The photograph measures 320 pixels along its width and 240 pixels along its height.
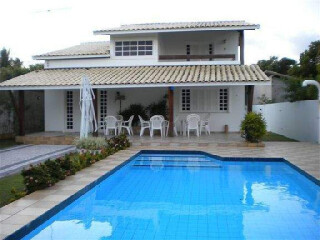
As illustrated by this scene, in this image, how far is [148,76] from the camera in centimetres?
1803

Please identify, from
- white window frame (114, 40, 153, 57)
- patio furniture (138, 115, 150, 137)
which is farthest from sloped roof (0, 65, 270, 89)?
patio furniture (138, 115, 150, 137)

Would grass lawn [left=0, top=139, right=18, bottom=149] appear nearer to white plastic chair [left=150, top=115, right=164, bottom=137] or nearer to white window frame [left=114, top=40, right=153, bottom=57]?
white plastic chair [left=150, top=115, right=164, bottom=137]

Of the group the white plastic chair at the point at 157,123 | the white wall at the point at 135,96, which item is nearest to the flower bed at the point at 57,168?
the white plastic chair at the point at 157,123

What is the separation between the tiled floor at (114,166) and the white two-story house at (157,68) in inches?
150

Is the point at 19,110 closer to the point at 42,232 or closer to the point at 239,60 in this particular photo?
the point at 239,60

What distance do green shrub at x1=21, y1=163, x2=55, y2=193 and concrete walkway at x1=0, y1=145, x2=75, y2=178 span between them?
220 cm

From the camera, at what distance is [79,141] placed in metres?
13.9

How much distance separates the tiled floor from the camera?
20.9 ft

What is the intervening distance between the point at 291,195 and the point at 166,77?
9824 millimetres

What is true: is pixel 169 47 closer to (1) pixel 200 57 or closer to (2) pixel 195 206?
(1) pixel 200 57

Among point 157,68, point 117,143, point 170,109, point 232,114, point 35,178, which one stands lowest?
point 35,178

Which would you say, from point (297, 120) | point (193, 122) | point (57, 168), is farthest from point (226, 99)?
point (57, 168)

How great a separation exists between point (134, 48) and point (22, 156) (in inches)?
387

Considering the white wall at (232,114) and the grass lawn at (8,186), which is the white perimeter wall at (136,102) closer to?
the white wall at (232,114)
